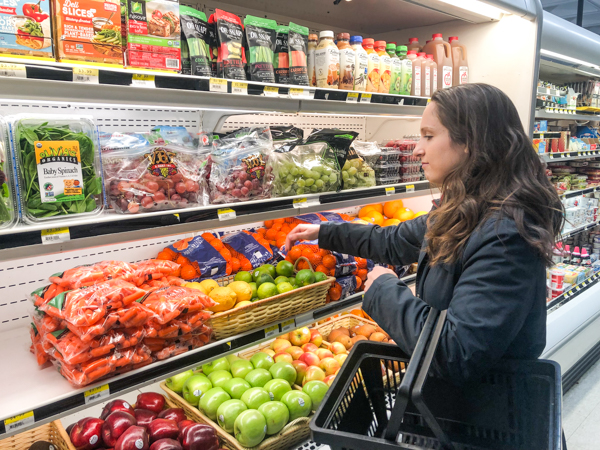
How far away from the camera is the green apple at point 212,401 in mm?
1861

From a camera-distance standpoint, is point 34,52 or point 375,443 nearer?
point 375,443

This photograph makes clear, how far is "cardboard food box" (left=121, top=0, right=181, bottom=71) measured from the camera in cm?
140

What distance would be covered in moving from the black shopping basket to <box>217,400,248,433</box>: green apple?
2.08 ft

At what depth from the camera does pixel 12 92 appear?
3.74 feet

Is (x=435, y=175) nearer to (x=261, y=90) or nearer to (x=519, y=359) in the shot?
(x=519, y=359)

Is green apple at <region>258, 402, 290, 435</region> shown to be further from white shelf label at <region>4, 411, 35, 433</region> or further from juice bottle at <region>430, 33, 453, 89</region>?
juice bottle at <region>430, 33, 453, 89</region>

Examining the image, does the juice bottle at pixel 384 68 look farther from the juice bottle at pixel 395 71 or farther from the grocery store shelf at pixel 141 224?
the grocery store shelf at pixel 141 224

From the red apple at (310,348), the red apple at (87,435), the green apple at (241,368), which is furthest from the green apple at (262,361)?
the red apple at (87,435)

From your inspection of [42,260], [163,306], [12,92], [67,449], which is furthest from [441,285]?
[42,260]

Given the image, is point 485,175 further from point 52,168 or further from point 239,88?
point 52,168

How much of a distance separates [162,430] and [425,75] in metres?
2.27

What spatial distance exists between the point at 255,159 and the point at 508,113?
97cm

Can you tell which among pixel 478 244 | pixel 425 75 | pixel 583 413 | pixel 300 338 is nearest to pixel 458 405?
pixel 478 244

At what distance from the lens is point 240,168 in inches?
69.9
